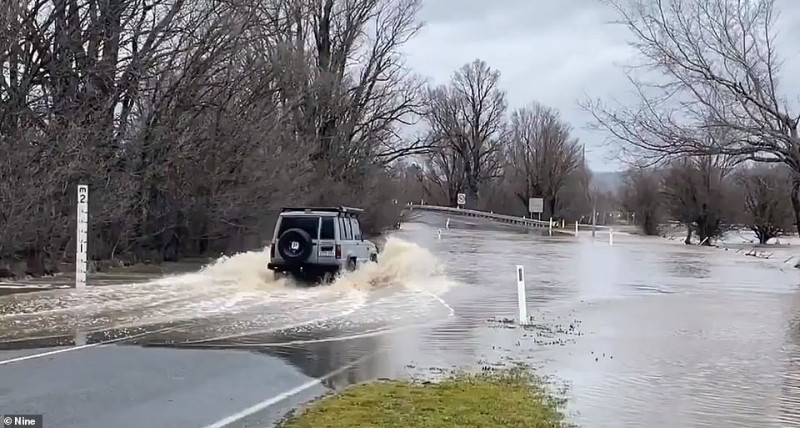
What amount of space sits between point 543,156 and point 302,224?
3343 inches

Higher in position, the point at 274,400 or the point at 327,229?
the point at 327,229

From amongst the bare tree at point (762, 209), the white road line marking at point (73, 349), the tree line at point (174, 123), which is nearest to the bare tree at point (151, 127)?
the tree line at point (174, 123)

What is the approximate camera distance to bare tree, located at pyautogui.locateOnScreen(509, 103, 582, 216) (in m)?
104

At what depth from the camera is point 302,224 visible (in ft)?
70.2

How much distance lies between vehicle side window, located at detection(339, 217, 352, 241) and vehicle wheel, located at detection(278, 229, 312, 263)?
0.84 meters

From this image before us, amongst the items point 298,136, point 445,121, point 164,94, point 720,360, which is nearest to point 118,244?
point 164,94

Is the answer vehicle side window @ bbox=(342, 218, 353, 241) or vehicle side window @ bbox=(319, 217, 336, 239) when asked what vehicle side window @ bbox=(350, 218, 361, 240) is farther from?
vehicle side window @ bbox=(319, 217, 336, 239)

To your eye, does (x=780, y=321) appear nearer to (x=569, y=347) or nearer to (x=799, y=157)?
(x=569, y=347)

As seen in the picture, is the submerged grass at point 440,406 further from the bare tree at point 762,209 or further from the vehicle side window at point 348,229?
the bare tree at point 762,209

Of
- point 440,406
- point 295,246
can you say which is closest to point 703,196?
point 295,246

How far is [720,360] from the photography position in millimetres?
11969

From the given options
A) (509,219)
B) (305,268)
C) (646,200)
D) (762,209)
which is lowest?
(305,268)

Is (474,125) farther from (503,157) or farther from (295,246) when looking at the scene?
(295,246)

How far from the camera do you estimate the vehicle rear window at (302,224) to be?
69.8 ft
